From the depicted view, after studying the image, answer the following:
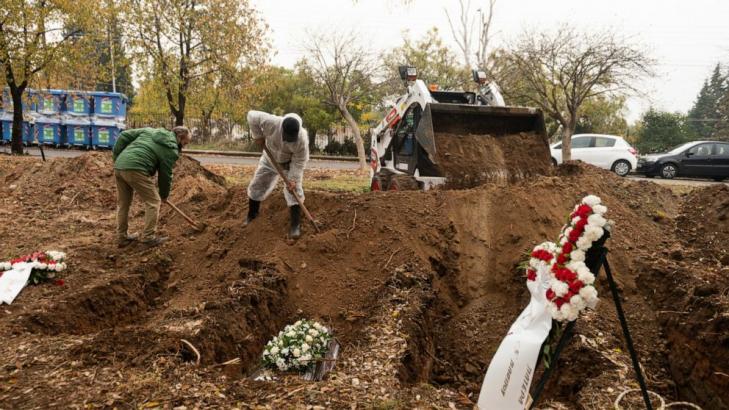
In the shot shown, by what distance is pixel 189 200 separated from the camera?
7.89m

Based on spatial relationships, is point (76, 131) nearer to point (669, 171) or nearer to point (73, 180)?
point (73, 180)

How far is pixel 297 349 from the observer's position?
3.21 m

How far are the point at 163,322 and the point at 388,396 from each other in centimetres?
210

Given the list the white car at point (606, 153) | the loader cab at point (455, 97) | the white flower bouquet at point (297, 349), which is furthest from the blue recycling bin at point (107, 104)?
the white flower bouquet at point (297, 349)

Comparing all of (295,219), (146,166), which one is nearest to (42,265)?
(146,166)

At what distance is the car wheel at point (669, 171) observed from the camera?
13.9 m

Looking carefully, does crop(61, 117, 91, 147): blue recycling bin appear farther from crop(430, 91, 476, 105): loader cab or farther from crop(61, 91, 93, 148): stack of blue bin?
crop(430, 91, 476, 105): loader cab

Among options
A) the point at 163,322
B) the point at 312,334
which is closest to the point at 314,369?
the point at 312,334

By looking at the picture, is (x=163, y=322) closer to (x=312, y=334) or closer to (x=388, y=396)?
(x=312, y=334)

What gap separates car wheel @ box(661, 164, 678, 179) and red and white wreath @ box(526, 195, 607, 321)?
14128 millimetres

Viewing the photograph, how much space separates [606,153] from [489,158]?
887cm

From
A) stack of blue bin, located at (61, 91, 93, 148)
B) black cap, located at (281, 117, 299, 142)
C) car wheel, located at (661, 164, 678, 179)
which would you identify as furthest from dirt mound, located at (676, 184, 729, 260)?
stack of blue bin, located at (61, 91, 93, 148)

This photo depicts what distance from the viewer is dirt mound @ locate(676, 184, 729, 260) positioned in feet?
17.0

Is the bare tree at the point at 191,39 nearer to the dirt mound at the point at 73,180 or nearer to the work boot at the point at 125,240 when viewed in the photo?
the dirt mound at the point at 73,180
